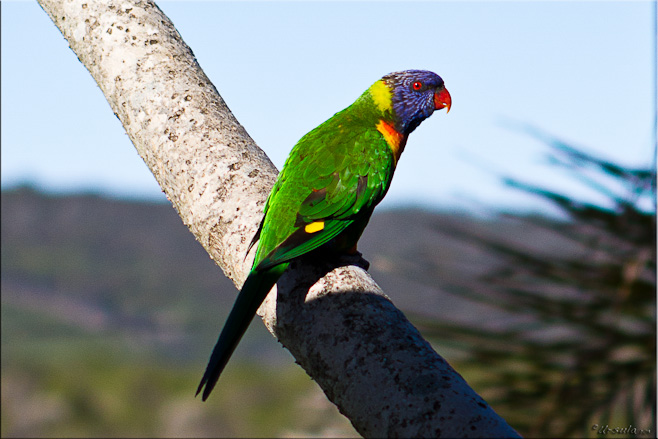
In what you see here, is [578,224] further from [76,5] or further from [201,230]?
[76,5]

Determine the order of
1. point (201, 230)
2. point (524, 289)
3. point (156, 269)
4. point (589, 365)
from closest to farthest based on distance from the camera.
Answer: point (201, 230) < point (589, 365) < point (524, 289) < point (156, 269)

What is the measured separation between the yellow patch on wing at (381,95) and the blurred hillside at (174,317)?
76 cm

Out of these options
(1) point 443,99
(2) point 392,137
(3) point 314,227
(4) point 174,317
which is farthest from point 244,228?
(4) point 174,317

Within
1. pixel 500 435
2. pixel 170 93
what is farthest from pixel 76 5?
pixel 500 435

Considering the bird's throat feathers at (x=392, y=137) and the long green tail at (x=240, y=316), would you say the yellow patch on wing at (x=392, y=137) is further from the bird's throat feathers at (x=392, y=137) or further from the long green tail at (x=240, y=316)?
the long green tail at (x=240, y=316)

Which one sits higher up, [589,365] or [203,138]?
[203,138]

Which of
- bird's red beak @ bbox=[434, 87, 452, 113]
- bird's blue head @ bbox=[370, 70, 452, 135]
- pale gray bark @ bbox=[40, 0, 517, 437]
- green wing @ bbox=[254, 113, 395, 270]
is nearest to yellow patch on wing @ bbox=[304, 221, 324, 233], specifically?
green wing @ bbox=[254, 113, 395, 270]

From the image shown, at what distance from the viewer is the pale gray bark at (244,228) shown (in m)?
1.03

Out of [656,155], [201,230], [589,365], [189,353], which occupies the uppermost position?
[656,155]

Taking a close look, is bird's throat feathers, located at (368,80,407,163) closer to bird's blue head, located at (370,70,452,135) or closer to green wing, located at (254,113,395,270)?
bird's blue head, located at (370,70,452,135)

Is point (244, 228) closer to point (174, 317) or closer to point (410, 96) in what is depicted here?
point (410, 96)

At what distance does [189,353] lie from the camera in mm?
8992

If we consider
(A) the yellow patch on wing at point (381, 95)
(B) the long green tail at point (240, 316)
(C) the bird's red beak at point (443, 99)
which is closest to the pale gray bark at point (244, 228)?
(B) the long green tail at point (240, 316)

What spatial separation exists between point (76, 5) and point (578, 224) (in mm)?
2204
